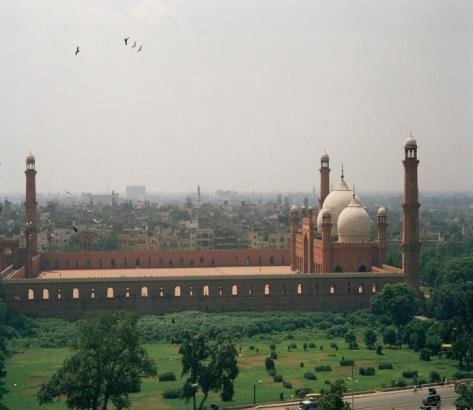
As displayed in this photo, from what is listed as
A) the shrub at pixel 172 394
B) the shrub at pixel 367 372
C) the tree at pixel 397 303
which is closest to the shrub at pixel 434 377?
the shrub at pixel 367 372

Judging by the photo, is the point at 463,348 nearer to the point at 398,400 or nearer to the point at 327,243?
the point at 398,400

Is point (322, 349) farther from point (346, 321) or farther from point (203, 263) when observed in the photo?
point (203, 263)

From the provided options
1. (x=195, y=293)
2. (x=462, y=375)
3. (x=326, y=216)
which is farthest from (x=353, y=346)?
(x=326, y=216)

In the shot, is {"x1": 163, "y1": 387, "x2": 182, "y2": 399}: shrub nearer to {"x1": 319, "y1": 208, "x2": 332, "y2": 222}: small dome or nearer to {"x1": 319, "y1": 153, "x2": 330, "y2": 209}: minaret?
{"x1": 319, "y1": 208, "x2": 332, "y2": 222}: small dome

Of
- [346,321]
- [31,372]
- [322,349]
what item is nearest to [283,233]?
[346,321]

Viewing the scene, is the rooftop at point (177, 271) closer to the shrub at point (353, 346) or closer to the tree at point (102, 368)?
the shrub at point (353, 346)

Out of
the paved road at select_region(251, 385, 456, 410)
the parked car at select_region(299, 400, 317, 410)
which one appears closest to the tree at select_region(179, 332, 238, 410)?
the paved road at select_region(251, 385, 456, 410)
